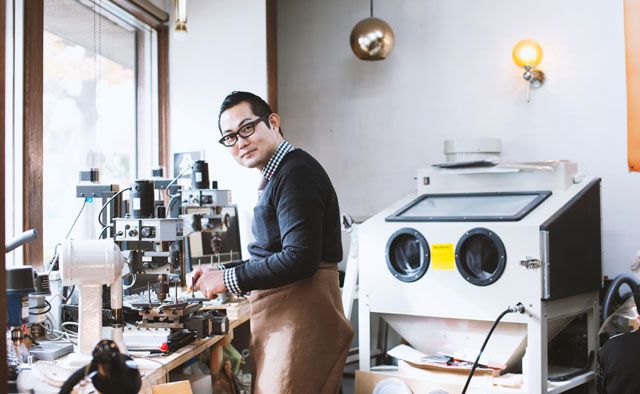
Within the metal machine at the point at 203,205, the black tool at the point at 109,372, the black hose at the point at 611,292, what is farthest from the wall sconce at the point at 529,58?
the black tool at the point at 109,372

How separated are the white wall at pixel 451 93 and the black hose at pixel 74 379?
10.6 feet

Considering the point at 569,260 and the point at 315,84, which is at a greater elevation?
→ the point at 315,84

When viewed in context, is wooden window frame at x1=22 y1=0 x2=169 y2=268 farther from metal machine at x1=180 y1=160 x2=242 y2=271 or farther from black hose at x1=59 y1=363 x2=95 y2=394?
black hose at x1=59 y1=363 x2=95 y2=394

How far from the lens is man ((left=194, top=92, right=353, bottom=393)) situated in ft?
6.56

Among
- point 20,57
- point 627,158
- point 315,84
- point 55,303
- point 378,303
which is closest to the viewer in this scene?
point 55,303

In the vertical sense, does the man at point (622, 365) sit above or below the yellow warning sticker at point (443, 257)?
below

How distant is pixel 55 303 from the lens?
8.05 feet

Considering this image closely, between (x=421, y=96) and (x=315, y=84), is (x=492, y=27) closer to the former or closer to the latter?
(x=421, y=96)

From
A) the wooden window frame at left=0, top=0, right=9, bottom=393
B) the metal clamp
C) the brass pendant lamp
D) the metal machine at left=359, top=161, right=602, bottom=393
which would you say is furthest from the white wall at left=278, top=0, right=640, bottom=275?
the wooden window frame at left=0, top=0, right=9, bottom=393

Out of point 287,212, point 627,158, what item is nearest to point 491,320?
point 287,212

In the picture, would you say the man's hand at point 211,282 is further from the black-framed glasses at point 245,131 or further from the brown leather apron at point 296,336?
the black-framed glasses at point 245,131

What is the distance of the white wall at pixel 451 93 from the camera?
3.67 metres

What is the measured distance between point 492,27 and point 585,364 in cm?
208

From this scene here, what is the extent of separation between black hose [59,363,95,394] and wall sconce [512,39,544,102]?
325 centimetres
